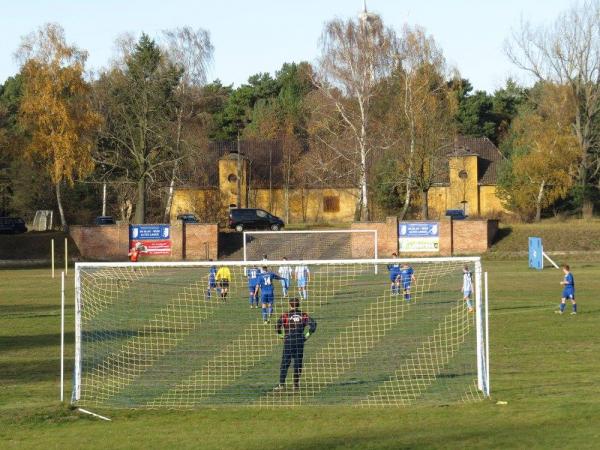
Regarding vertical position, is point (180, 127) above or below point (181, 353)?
above

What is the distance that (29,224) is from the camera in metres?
68.2

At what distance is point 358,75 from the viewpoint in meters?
56.4

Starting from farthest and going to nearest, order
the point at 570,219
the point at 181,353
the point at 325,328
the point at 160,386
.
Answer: the point at 570,219 → the point at 325,328 → the point at 181,353 → the point at 160,386

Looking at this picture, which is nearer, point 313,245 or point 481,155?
point 313,245

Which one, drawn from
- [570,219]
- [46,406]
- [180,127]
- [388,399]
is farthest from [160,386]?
[570,219]

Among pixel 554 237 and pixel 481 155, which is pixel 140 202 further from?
pixel 481 155

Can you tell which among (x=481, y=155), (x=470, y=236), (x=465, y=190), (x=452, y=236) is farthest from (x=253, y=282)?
(x=481, y=155)

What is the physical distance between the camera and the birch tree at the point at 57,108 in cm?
5497

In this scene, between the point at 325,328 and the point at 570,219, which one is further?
the point at 570,219

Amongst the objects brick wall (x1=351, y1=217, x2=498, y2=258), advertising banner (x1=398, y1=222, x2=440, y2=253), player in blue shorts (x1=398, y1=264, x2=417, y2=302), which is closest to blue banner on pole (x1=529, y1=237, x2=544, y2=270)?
brick wall (x1=351, y1=217, x2=498, y2=258)

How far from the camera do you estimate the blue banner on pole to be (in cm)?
4719

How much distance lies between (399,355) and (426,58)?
1612 inches

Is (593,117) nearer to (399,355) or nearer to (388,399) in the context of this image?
(399,355)

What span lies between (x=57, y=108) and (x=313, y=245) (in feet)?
54.8
